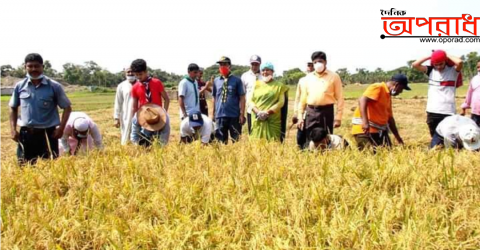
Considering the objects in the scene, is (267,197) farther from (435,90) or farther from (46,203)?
(435,90)

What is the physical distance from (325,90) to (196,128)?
61.6 inches

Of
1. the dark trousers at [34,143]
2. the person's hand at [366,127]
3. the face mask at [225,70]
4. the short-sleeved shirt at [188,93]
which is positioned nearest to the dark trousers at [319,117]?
the person's hand at [366,127]

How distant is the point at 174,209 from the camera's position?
2.66 metres

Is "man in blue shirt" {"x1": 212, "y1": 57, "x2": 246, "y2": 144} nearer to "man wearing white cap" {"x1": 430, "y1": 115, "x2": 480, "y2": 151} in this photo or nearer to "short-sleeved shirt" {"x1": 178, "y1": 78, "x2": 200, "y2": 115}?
"short-sleeved shirt" {"x1": 178, "y1": 78, "x2": 200, "y2": 115}

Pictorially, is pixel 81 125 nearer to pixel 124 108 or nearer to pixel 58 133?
pixel 58 133

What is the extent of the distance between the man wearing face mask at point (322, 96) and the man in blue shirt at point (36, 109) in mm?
2681

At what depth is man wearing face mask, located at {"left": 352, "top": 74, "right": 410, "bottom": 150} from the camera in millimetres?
4570

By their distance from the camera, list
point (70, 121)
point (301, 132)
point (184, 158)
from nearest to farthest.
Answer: point (184, 158), point (70, 121), point (301, 132)

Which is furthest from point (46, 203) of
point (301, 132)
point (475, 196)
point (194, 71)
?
point (194, 71)

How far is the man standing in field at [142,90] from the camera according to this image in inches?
198

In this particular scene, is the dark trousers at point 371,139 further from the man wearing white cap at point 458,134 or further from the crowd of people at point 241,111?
the man wearing white cap at point 458,134

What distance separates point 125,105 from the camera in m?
5.58

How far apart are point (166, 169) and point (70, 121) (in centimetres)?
187

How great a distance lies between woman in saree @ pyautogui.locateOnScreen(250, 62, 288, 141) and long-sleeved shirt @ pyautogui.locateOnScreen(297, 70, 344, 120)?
372mm
